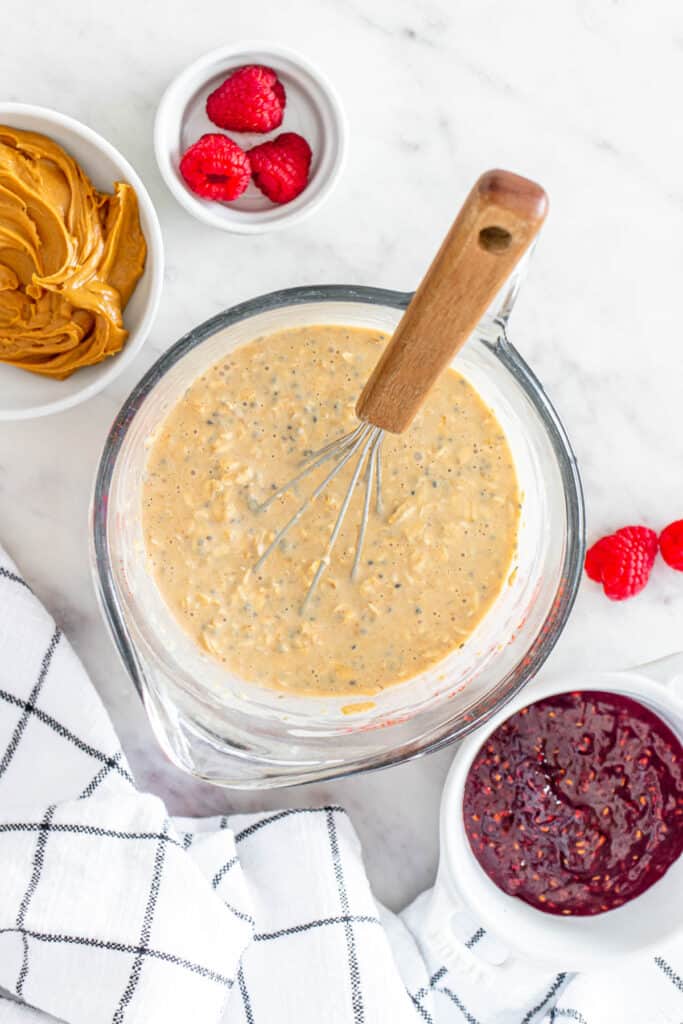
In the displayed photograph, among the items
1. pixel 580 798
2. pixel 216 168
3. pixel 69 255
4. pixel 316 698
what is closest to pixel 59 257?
pixel 69 255

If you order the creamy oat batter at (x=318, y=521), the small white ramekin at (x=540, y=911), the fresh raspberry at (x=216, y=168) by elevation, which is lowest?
the small white ramekin at (x=540, y=911)

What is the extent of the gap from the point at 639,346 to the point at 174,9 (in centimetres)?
65

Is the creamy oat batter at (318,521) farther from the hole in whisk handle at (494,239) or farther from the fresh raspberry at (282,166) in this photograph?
the hole in whisk handle at (494,239)

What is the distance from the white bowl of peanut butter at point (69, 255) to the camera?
1155 mm

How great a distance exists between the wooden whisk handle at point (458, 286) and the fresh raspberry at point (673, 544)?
0.52m

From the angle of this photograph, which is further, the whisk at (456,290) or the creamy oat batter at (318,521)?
the creamy oat batter at (318,521)

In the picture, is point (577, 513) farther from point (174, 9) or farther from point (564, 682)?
point (174, 9)

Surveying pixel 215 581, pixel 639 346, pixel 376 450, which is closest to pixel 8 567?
pixel 215 581

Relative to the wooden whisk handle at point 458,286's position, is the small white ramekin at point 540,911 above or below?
below

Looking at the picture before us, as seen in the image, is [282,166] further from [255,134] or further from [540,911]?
[540,911]

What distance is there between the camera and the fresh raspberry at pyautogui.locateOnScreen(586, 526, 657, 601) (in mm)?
1259

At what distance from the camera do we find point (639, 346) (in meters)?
1.30

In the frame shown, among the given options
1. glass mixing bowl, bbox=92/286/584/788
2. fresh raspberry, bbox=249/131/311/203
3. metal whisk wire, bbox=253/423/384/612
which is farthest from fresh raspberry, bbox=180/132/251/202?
metal whisk wire, bbox=253/423/384/612

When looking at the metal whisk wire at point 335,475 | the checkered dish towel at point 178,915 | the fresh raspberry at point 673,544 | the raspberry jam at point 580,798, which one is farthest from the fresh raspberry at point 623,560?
the checkered dish towel at point 178,915
